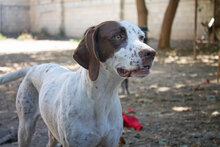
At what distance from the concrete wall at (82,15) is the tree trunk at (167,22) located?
1.99 meters

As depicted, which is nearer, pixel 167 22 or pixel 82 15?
pixel 167 22

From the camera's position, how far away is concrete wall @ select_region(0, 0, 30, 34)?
77.5ft

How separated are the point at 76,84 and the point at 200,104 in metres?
3.61

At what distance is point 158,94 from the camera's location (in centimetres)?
648

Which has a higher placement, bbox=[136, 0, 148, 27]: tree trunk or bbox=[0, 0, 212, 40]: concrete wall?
bbox=[136, 0, 148, 27]: tree trunk

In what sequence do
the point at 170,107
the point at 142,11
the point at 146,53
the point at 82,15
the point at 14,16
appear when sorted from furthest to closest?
the point at 14,16, the point at 82,15, the point at 142,11, the point at 170,107, the point at 146,53

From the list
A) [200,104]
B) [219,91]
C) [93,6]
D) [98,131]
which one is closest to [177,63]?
[219,91]

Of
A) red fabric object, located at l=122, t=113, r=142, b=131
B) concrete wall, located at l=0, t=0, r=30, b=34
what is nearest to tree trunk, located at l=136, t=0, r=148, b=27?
red fabric object, located at l=122, t=113, r=142, b=131

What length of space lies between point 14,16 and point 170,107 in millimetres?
21819

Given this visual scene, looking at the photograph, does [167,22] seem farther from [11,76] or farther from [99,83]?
[99,83]

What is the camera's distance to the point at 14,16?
24.4 meters

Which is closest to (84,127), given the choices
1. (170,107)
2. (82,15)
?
(170,107)

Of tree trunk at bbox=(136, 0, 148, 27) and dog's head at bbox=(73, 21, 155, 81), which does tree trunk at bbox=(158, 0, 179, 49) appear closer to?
tree trunk at bbox=(136, 0, 148, 27)

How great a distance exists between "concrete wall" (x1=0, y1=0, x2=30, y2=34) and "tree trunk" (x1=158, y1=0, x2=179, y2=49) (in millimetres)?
15606
